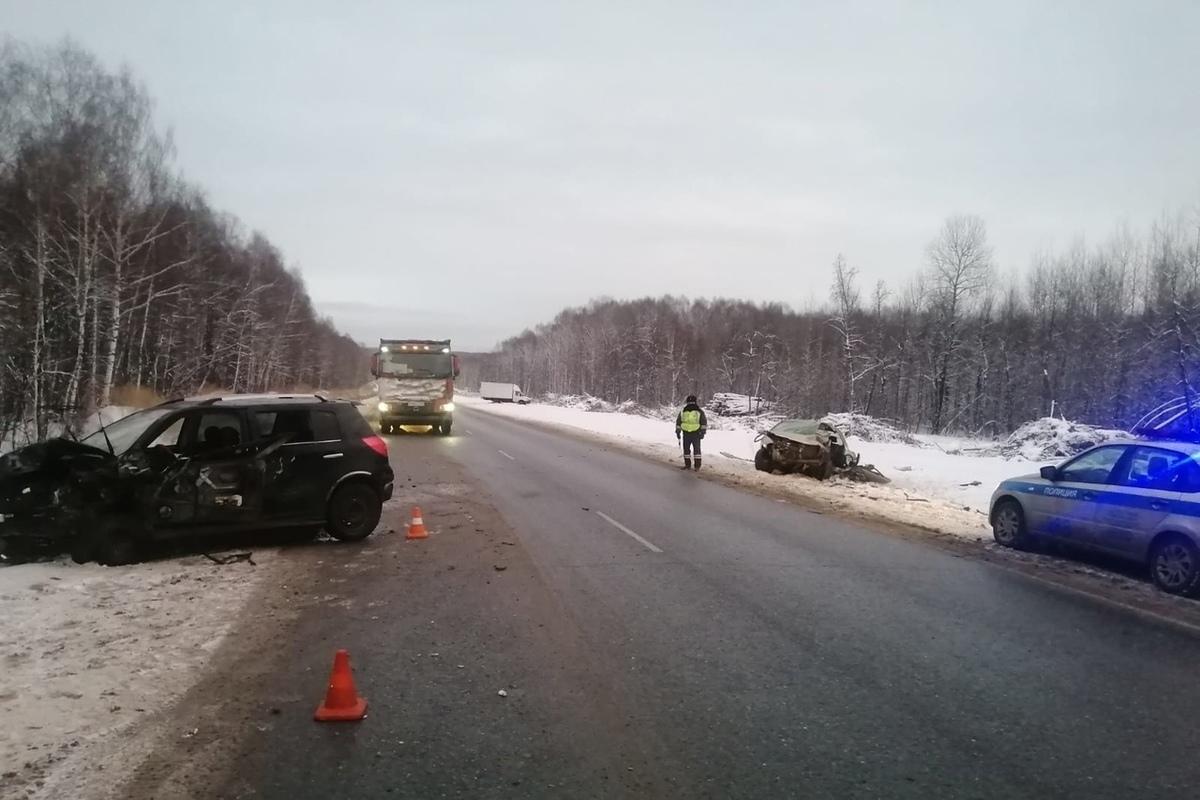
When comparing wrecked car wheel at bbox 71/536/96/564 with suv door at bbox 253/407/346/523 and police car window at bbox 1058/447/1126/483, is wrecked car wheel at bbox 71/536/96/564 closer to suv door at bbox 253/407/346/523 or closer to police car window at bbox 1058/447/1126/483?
suv door at bbox 253/407/346/523

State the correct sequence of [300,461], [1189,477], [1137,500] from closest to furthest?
1. [1189,477]
2. [1137,500]
3. [300,461]

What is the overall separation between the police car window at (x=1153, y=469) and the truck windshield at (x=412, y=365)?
22.3 meters

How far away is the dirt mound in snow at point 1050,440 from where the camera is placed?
89.7 feet

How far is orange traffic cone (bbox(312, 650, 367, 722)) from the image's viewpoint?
13.9ft

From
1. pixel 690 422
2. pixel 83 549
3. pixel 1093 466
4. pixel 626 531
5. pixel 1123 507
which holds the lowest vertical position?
pixel 83 549

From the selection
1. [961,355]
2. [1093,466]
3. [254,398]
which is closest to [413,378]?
[254,398]

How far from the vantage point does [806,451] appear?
60.0ft

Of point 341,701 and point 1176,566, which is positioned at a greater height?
point 1176,566

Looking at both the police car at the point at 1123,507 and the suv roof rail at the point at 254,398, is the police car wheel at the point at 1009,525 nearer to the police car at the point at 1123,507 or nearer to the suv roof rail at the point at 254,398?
the police car at the point at 1123,507

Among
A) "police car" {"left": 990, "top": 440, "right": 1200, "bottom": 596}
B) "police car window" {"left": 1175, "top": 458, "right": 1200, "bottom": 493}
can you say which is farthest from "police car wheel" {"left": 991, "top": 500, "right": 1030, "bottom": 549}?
"police car window" {"left": 1175, "top": 458, "right": 1200, "bottom": 493}

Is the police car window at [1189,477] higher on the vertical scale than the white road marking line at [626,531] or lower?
higher

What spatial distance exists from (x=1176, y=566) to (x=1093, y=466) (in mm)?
1835

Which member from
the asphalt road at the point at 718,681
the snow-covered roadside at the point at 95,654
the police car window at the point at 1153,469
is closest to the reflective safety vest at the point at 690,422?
the asphalt road at the point at 718,681

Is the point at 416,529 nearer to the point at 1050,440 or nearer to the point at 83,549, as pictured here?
the point at 83,549
